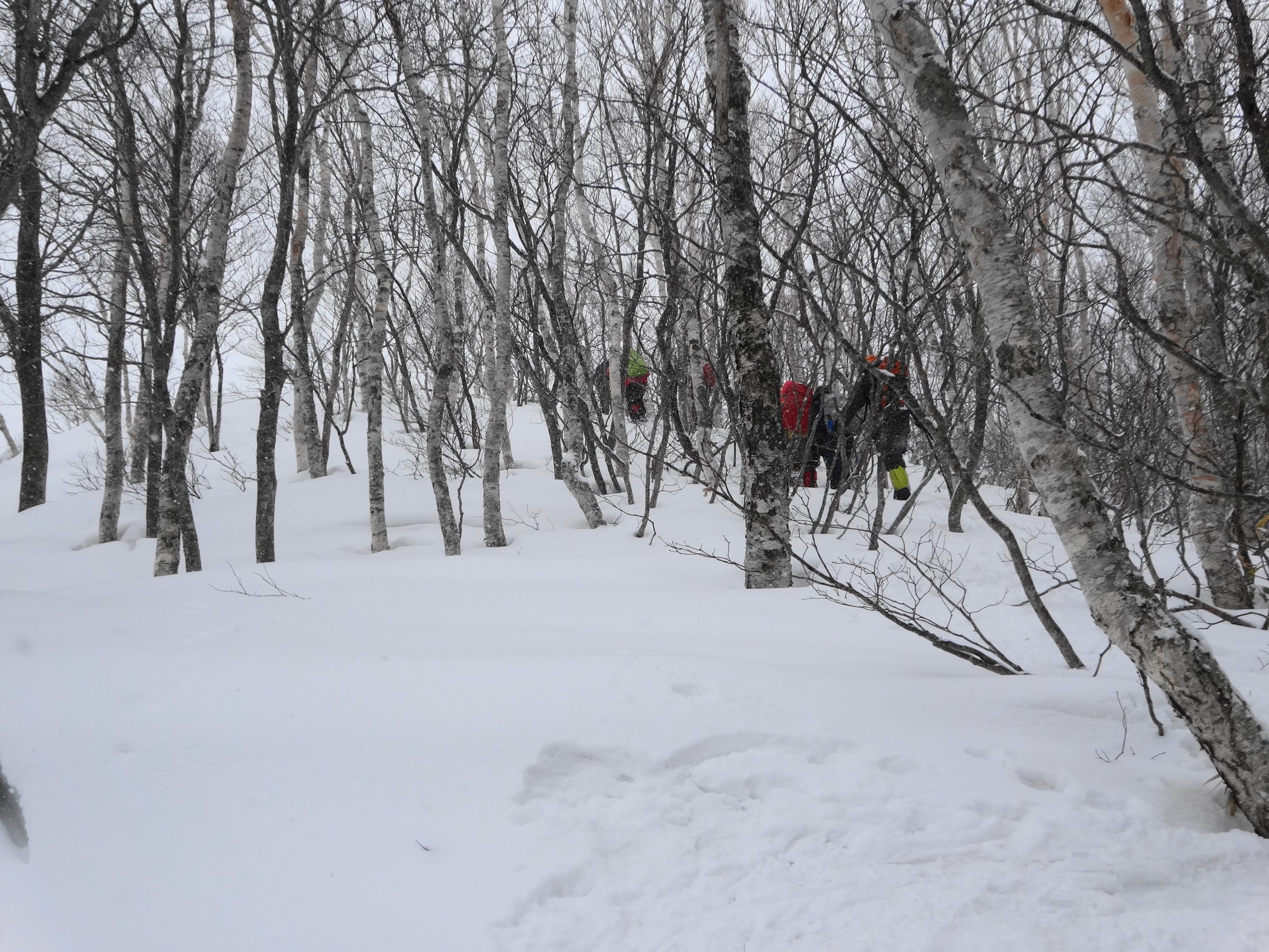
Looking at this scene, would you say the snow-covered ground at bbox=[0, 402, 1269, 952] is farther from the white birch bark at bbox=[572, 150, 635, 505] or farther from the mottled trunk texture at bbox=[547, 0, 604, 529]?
the white birch bark at bbox=[572, 150, 635, 505]

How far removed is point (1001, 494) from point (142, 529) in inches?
447

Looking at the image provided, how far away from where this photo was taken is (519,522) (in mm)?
7344

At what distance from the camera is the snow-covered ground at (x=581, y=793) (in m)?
1.49

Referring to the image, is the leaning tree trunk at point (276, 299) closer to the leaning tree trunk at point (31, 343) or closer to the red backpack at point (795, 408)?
the leaning tree trunk at point (31, 343)

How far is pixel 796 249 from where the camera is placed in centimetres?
464

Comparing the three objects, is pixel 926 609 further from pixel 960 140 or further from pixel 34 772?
pixel 34 772

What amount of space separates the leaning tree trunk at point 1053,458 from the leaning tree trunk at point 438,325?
506 cm

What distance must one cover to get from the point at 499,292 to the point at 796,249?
115 inches

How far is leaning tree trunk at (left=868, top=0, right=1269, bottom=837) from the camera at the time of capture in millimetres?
1705

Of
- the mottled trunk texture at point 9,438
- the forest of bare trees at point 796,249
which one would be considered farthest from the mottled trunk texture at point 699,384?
the mottled trunk texture at point 9,438

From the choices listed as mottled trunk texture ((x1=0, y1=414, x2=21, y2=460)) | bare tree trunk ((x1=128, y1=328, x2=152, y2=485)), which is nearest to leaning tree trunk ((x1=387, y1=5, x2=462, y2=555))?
bare tree trunk ((x1=128, y1=328, x2=152, y2=485))

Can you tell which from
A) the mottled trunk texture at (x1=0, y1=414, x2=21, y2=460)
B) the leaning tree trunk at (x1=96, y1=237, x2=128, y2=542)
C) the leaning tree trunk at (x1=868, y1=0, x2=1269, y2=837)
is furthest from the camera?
the mottled trunk texture at (x1=0, y1=414, x2=21, y2=460)

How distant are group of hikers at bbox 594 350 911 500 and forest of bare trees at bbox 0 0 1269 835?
0.25m

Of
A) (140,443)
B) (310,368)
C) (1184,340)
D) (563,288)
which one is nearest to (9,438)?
(140,443)
